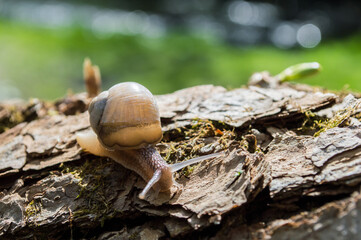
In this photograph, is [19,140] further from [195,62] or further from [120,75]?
[195,62]

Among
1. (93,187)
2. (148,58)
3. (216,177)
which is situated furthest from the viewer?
(148,58)

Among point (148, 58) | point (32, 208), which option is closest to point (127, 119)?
point (32, 208)

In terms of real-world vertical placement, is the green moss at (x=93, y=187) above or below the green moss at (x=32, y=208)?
above

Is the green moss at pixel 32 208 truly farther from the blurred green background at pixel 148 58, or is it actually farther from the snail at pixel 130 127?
the blurred green background at pixel 148 58

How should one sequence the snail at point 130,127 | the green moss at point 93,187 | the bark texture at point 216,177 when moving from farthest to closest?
the snail at point 130,127, the green moss at point 93,187, the bark texture at point 216,177

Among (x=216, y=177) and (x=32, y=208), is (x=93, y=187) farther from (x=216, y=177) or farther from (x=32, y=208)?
(x=216, y=177)

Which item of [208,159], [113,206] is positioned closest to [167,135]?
[208,159]

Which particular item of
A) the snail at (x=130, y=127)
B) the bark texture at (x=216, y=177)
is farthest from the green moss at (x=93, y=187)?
the snail at (x=130, y=127)
